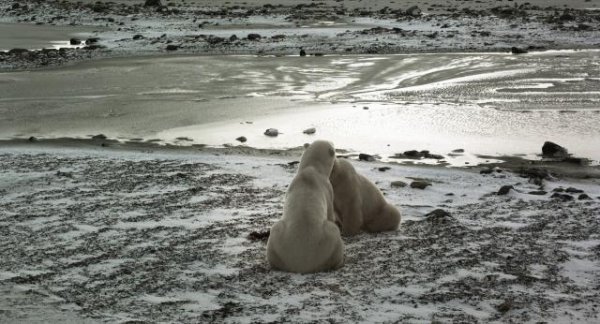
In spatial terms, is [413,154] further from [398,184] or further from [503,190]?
[503,190]

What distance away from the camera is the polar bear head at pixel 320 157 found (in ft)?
20.3

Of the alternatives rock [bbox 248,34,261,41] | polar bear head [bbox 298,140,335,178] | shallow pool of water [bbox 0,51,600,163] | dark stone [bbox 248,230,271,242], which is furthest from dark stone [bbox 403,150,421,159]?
rock [bbox 248,34,261,41]

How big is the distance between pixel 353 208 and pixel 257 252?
0.95 m

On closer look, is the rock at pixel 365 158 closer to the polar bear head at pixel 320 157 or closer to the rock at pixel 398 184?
the rock at pixel 398 184

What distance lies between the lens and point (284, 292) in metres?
5.11

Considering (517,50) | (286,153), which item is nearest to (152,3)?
(517,50)

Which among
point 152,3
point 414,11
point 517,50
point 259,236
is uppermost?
point 152,3

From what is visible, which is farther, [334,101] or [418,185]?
[334,101]

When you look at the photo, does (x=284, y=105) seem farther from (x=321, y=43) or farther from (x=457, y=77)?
(x=321, y=43)

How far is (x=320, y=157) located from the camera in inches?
244

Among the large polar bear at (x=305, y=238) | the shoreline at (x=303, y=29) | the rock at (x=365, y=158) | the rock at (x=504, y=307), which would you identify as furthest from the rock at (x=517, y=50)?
the rock at (x=504, y=307)

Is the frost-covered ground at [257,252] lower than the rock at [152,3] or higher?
lower

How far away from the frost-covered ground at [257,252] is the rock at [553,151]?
44.0 inches

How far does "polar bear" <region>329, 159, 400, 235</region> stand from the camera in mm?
6391
